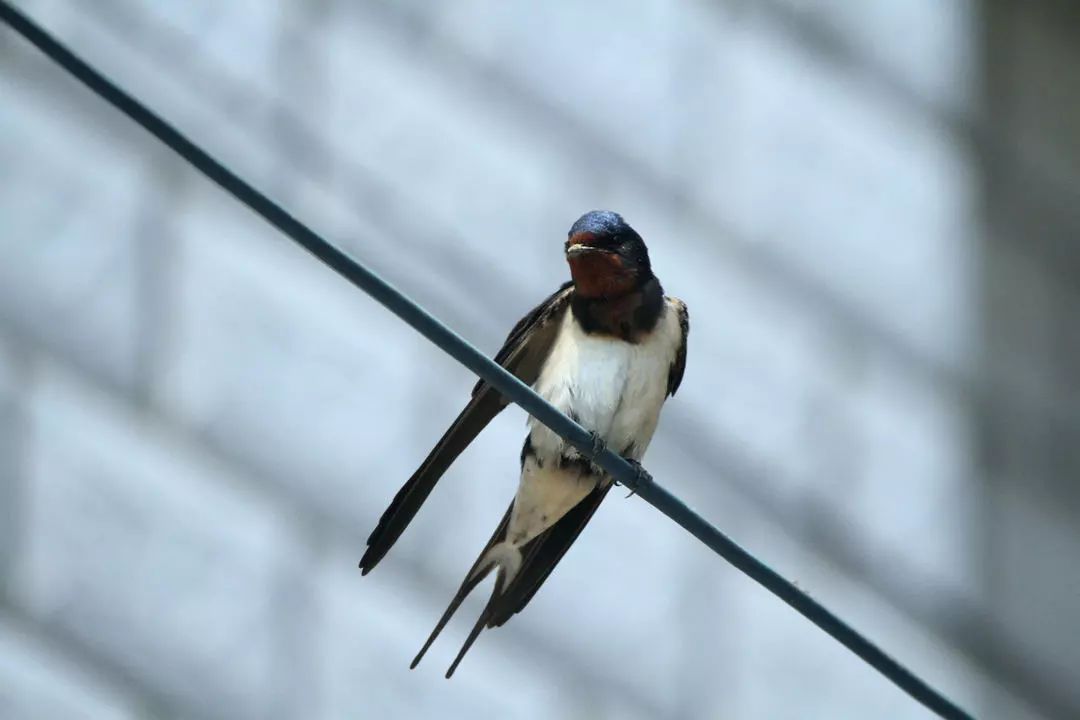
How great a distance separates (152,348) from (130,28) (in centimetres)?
73

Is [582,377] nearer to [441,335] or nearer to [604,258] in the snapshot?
[604,258]

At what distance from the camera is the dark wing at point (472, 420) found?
1.96m

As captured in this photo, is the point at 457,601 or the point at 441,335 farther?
the point at 457,601

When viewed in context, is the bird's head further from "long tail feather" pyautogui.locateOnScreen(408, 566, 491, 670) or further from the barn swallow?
"long tail feather" pyautogui.locateOnScreen(408, 566, 491, 670)

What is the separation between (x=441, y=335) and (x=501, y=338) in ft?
7.01

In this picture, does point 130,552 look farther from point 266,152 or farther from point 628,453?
point 628,453

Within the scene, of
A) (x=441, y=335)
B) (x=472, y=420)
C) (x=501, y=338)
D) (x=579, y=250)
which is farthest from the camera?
Answer: (x=501, y=338)

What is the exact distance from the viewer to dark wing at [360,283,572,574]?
6.43ft

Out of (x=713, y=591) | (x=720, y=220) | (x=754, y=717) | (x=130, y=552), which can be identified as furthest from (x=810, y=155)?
(x=130, y=552)

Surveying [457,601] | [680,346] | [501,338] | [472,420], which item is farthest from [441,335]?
[501,338]

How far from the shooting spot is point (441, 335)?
4.69 feet

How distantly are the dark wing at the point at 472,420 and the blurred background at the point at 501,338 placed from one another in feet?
3.44

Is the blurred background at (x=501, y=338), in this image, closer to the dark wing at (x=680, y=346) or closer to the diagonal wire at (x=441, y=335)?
the dark wing at (x=680, y=346)

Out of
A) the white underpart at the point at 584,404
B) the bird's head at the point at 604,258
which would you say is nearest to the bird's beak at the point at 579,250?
the bird's head at the point at 604,258
